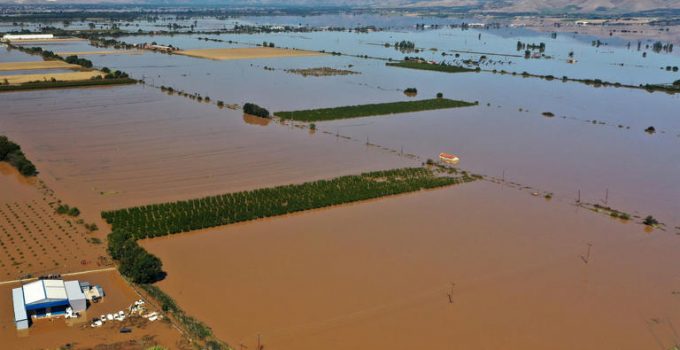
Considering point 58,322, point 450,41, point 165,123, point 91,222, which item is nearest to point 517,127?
point 165,123

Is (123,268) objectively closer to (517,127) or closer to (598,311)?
(598,311)

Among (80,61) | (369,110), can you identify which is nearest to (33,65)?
(80,61)

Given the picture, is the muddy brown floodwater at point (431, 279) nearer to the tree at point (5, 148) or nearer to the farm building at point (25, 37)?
the tree at point (5, 148)

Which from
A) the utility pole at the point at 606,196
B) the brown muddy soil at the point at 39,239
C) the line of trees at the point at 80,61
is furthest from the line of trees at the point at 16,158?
the line of trees at the point at 80,61

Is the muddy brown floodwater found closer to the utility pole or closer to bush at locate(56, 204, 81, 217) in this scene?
the utility pole


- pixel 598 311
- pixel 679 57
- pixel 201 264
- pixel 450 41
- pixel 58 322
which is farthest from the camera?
pixel 450 41

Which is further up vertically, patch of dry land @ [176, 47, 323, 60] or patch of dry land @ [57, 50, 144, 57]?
patch of dry land @ [57, 50, 144, 57]

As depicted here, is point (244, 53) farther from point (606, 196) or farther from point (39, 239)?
point (39, 239)

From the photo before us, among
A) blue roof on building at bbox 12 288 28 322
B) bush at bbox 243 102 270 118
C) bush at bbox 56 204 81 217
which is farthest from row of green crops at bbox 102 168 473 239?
bush at bbox 243 102 270 118
